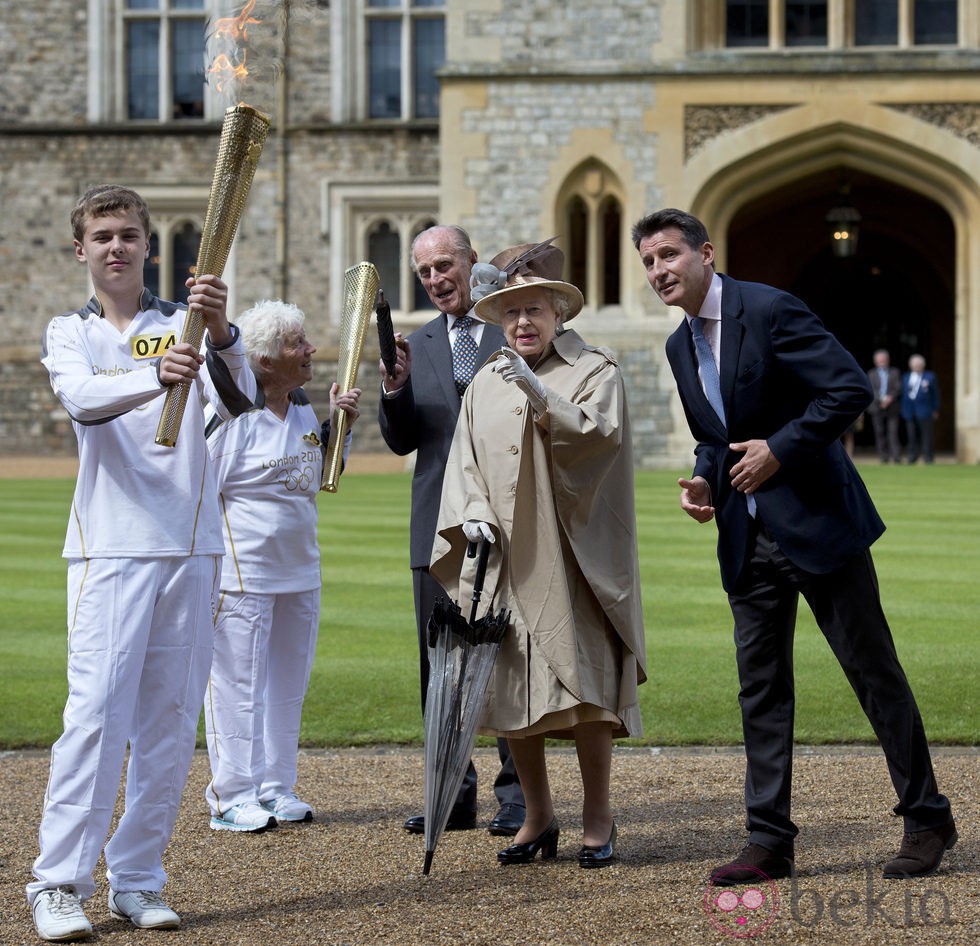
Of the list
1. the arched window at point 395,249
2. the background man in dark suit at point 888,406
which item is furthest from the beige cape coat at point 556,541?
the arched window at point 395,249

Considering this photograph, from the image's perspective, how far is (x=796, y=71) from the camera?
19.7 meters

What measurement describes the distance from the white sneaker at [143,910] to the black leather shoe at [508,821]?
1171 mm

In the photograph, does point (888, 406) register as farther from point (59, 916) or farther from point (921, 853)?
point (59, 916)

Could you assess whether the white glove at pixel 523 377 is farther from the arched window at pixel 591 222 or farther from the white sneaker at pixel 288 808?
the arched window at pixel 591 222

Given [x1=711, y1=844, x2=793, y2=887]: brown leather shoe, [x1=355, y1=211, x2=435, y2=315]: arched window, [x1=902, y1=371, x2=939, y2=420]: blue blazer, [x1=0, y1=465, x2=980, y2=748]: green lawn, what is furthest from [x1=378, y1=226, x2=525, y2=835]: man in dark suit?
[x1=355, y1=211, x2=435, y2=315]: arched window

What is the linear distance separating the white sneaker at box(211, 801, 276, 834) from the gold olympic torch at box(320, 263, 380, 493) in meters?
0.97

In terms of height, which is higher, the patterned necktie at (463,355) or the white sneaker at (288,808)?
the patterned necktie at (463,355)

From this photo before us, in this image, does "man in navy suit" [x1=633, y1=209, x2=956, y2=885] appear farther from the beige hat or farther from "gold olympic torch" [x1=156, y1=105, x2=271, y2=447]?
"gold olympic torch" [x1=156, y1=105, x2=271, y2=447]

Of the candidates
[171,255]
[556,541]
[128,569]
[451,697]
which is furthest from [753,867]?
[171,255]

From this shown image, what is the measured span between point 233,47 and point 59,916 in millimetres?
2047

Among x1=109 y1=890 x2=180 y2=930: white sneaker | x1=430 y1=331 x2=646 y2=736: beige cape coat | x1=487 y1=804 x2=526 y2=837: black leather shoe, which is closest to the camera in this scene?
x1=109 y1=890 x2=180 y2=930: white sneaker

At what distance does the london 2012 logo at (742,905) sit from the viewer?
359cm

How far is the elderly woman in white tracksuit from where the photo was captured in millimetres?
4891

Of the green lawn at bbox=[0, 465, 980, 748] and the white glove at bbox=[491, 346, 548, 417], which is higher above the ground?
the white glove at bbox=[491, 346, 548, 417]
